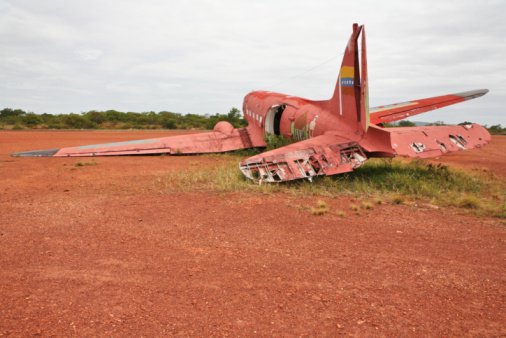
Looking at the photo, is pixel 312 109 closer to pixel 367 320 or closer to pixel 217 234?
pixel 217 234

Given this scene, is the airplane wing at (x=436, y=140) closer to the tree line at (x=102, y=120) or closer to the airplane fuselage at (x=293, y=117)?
the airplane fuselage at (x=293, y=117)

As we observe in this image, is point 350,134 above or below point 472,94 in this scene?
below

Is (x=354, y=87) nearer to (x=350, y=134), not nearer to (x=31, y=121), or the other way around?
(x=350, y=134)

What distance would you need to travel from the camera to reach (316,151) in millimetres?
9812

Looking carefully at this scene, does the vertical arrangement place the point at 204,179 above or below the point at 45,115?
below

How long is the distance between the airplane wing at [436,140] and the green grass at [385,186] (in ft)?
3.22

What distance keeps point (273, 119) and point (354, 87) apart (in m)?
6.42

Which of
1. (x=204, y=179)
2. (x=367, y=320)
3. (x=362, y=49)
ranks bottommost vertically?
(x=367, y=320)

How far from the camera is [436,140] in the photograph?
10.1 meters

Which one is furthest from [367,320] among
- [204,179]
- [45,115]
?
[45,115]

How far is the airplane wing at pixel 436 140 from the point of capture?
9.45 meters

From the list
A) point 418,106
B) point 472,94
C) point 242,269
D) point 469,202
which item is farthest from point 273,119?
point 242,269

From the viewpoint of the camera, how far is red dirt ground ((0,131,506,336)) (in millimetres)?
3432

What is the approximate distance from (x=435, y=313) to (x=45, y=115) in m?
73.6
